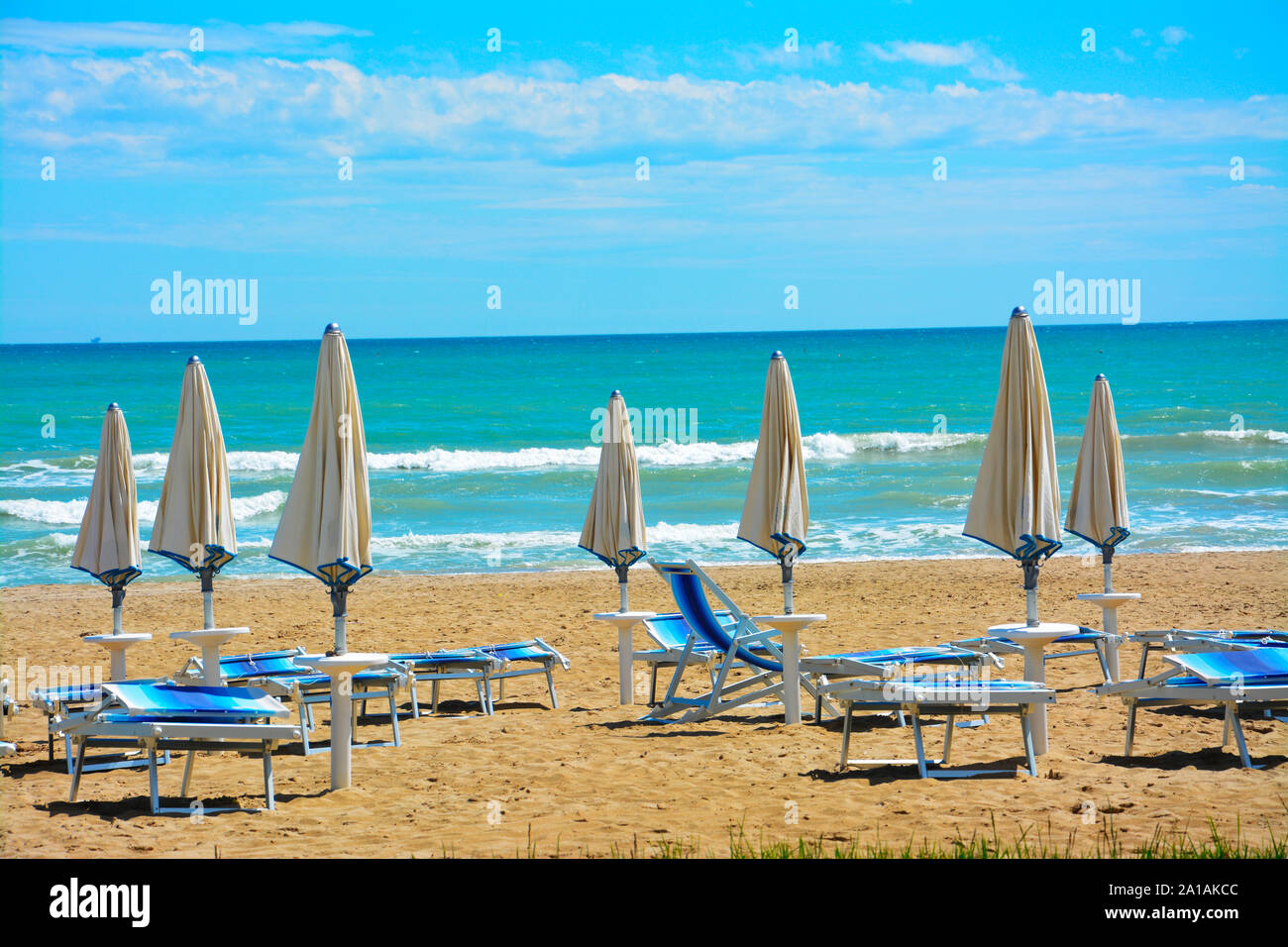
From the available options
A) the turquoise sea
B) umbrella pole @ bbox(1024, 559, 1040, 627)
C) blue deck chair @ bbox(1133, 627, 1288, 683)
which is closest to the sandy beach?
blue deck chair @ bbox(1133, 627, 1288, 683)

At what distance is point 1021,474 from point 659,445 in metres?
26.5

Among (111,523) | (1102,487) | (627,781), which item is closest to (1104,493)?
(1102,487)

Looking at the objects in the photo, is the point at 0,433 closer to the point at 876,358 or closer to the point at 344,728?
the point at 344,728

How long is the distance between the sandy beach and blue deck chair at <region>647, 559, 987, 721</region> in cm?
20

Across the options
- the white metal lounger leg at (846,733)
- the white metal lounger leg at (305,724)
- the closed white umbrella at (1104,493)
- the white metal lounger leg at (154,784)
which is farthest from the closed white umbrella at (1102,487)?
the white metal lounger leg at (154,784)

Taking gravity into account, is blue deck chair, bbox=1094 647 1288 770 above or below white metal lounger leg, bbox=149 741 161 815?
above

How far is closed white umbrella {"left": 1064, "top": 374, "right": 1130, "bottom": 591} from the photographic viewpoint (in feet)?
28.2

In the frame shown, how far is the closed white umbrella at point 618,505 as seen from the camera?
27.8 ft

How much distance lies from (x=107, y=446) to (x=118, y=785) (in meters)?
2.08

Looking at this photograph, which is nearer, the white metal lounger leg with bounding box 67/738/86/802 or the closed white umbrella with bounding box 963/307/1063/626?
the white metal lounger leg with bounding box 67/738/86/802

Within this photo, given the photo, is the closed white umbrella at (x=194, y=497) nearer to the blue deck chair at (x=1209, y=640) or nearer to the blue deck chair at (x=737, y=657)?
the blue deck chair at (x=737, y=657)

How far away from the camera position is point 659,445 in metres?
33.0

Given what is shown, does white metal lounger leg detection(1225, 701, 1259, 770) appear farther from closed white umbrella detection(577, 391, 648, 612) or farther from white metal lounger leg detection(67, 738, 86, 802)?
white metal lounger leg detection(67, 738, 86, 802)
